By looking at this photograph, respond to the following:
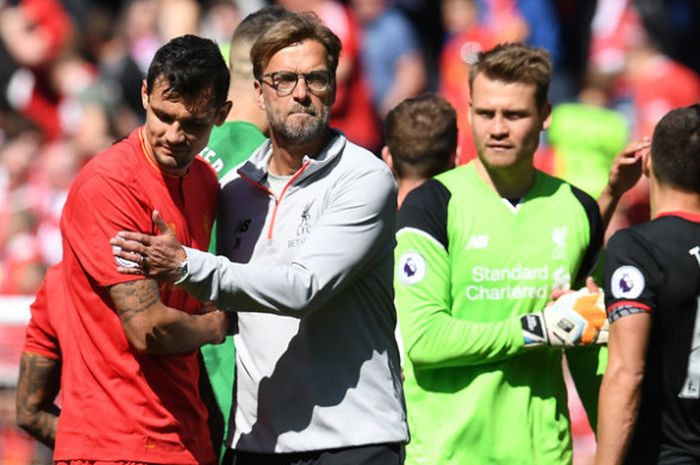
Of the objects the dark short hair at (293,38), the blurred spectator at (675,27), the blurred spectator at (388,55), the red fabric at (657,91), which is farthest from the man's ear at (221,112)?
the blurred spectator at (388,55)

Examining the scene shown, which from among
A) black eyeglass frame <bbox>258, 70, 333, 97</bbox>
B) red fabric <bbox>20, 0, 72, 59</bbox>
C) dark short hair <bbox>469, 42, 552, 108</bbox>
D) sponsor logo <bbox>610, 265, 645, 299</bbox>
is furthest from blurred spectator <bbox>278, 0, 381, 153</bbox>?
sponsor logo <bbox>610, 265, 645, 299</bbox>

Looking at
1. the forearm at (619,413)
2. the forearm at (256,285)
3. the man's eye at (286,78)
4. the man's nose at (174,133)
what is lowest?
the forearm at (619,413)

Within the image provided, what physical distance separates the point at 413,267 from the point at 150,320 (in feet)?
4.10

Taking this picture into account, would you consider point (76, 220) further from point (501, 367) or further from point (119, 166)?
point (501, 367)

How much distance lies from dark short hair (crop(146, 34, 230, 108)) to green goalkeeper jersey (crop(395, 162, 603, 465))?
Result: 3.55 feet

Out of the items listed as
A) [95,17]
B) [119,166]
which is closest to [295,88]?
[119,166]

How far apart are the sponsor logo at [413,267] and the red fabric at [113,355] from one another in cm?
100

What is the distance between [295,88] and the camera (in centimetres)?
479

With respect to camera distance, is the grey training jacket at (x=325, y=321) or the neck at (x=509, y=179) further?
the neck at (x=509, y=179)

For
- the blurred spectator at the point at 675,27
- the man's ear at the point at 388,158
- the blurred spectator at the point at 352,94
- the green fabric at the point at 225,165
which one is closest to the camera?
the green fabric at the point at 225,165

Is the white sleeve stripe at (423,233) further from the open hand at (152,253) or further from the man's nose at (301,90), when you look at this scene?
the open hand at (152,253)

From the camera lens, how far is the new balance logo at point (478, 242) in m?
5.42

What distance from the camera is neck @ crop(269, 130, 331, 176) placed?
15.9 ft

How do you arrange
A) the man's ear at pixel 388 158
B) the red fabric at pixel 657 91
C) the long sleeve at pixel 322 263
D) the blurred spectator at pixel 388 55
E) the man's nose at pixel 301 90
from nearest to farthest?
the long sleeve at pixel 322 263 < the man's nose at pixel 301 90 < the man's ear at pixel 388 158 < the red fabric at pixel 657 91 < the blurred spectator at pixel 388 55
